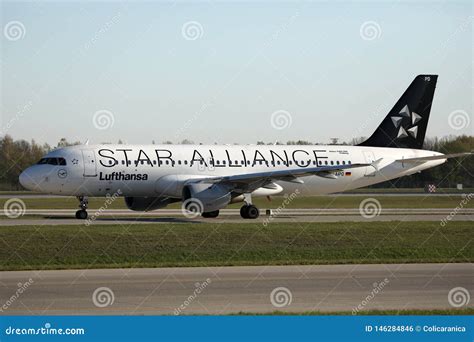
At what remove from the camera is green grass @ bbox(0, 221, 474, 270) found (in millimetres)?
26797

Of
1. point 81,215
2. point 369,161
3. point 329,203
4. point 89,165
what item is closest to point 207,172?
point 89,165

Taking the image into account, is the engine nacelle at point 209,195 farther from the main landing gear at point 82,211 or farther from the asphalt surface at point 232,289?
the asphalt surface at point 232,289

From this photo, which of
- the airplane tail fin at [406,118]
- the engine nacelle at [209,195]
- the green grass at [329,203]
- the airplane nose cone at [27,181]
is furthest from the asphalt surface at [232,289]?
the green grass at [329,203]

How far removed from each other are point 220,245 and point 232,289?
9.34m

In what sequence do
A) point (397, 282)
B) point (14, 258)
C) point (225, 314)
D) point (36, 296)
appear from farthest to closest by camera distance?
1. point (14, 258)
2. point (397, 282)
3. point (36, 296)
4. point (225, 314)

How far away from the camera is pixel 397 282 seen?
21859 millimetres

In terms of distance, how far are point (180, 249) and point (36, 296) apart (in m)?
9.76

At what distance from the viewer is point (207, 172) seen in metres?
46.1

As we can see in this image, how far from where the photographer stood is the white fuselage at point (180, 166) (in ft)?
142

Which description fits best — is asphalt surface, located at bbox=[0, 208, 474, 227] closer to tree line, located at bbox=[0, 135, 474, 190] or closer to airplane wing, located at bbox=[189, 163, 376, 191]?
airplane wing, located at bbox=[189, 163, 376, 191]

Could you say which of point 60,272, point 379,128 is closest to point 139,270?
point 60,272

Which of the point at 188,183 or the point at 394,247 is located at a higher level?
the point at 188,183

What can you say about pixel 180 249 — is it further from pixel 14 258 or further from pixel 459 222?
pixel 459 222

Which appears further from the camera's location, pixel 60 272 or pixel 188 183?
pixel 188 183
